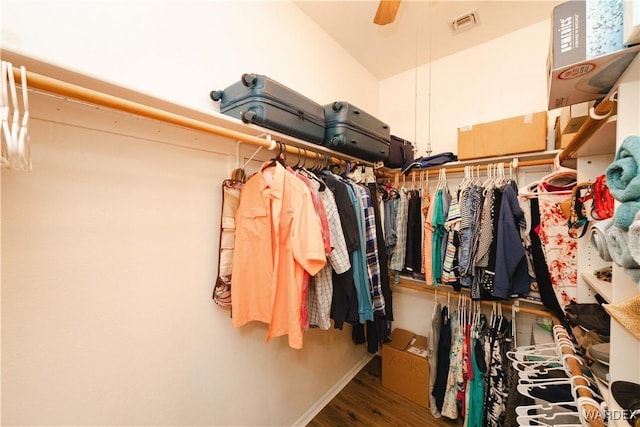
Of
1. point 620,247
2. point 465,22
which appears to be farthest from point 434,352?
point 465,22

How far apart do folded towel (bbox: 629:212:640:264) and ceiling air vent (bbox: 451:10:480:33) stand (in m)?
1.99

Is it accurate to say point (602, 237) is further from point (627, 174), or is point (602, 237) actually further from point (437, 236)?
point (437, 236)

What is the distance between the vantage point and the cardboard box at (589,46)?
63 cm

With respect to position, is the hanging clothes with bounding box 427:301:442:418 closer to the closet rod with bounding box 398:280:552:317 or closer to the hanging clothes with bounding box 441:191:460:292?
the closet rod with bounding box 398:280:552:317

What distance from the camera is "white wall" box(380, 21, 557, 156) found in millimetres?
1768

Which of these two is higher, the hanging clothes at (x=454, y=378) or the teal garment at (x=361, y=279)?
the teal garment at (x=361, y=279)

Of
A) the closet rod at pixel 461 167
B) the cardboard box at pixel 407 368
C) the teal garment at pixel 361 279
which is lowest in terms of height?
the cardboard box at pixel 407 368

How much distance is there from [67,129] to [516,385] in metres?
1.88

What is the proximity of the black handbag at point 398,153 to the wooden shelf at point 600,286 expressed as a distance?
4.24ft

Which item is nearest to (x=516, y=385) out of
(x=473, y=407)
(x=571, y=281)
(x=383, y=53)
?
(x=571, y=281)

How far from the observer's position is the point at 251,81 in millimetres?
1034

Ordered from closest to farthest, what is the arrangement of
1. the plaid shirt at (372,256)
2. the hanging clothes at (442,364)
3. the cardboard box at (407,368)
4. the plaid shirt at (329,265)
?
the plaid shirt at (329,265) → the plaid shirt at (372,256) → the hanging clothes at (442,364) → the cardboard box at (407,368)

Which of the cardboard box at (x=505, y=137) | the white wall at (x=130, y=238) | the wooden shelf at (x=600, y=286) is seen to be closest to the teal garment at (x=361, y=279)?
the white wall at (x=130, y=238)

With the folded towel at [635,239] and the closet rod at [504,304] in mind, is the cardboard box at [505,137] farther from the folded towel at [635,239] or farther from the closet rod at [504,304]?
the folded towel at [635,239]
